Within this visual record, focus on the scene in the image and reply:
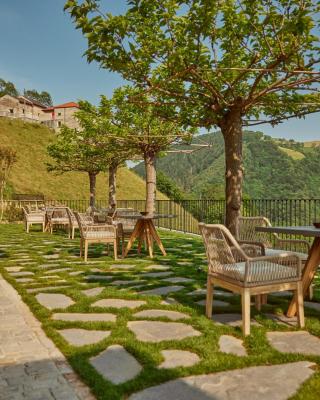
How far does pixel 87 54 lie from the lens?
4.19 metres

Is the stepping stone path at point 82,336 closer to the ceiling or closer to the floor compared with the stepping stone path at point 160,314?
closer to the floor

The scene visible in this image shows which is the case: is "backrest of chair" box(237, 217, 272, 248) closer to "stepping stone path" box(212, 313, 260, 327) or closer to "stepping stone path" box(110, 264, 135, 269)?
"stepping stone path" box(212, 313, 260, 327)

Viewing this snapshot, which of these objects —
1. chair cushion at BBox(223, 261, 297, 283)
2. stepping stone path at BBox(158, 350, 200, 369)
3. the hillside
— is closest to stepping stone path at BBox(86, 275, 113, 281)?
chair cushion at BBox(223, 261, 297, 283)

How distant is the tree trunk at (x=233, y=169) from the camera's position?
5.27m

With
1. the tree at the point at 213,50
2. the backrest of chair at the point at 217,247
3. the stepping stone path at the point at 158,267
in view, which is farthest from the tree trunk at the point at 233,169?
the stepping stone path at the point at 158,267

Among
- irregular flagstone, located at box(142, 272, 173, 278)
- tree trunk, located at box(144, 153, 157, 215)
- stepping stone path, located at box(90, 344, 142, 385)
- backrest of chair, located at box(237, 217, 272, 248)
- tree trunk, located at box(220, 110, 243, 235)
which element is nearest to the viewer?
stepping stone path, located at box(90, 344, 142, 385)

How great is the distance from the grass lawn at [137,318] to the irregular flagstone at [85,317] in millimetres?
78

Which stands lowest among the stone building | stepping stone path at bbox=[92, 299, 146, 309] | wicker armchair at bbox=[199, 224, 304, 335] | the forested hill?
stepping stone path at bbox=[92, 299, 146, 309]

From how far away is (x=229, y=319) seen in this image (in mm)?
3678

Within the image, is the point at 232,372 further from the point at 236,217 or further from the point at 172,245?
the point at 172,245

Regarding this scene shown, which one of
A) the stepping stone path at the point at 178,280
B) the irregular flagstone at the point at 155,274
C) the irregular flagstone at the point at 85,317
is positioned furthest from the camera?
the irregular flagstone at the point at 155,274

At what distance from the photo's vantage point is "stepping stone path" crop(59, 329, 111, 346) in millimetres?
3092

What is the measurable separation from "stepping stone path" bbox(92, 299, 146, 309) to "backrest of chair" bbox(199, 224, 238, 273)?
98 centimetres

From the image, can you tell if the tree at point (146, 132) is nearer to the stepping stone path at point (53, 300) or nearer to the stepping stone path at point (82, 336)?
the stepping stone path at point (53, 300)
